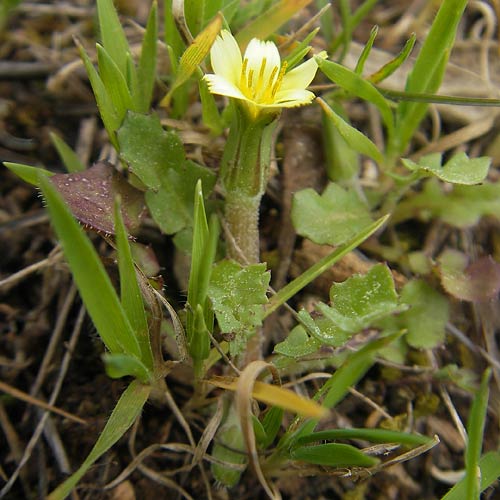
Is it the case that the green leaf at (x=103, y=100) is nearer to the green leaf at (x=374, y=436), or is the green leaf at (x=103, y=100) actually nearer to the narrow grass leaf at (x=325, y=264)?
the narrow grass leaf at (x=325, y=264)

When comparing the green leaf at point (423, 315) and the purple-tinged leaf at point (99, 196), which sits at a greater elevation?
the purple-tinged leaf at point (99, 196)

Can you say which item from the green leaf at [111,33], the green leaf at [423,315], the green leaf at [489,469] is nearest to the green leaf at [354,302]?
Result: the green leaf at [423,315]

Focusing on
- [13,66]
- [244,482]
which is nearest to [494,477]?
[244,482]

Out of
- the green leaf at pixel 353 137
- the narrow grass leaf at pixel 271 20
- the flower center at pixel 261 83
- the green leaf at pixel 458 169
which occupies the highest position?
the narrow grass leaf at pixel 271 20

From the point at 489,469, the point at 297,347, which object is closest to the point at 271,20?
the point at 297,347

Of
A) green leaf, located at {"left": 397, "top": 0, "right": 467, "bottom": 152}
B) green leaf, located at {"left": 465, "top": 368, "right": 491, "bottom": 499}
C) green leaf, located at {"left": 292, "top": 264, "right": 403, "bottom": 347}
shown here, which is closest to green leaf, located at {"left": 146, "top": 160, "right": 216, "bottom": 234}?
green leaf, located at {"left": 292, "top": 264, "right": 403, "bottom": 347}
